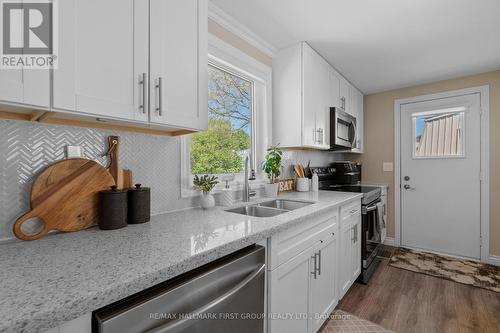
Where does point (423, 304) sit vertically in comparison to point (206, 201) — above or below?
below

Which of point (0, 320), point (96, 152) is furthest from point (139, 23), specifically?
point (0, 320)

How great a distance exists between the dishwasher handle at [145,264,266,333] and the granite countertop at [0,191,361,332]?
0.14 meters

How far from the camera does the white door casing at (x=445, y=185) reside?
297 cm

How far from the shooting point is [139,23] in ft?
3.21

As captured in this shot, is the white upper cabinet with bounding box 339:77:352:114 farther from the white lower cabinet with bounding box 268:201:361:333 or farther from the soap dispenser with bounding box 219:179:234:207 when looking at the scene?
the soap dispenser with bounding box 219:179:234:207

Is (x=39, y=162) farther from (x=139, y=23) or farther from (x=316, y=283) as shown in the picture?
(x=316, y=283)

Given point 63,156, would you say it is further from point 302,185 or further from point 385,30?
point 385,30

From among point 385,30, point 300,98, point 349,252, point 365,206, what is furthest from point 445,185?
point 300,98

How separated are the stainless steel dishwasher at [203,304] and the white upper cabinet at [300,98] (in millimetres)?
1463

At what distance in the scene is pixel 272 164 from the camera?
2.08m

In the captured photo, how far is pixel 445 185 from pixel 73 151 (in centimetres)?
415

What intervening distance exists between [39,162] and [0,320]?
2.40 feet

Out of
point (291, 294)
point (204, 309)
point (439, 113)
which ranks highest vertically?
point (439, 113)

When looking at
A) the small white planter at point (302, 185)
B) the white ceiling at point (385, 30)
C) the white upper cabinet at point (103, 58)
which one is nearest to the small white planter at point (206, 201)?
the white upper cabinet at point (103, 58)
